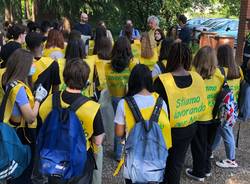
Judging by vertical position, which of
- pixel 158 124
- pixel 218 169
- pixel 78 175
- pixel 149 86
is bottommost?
pixel 218 169

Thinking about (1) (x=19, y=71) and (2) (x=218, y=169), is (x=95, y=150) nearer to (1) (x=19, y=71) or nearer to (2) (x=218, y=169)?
(1) (x=19, y=71)

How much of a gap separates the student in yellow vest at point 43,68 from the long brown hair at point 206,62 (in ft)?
5.23

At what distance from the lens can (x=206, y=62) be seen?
454cm

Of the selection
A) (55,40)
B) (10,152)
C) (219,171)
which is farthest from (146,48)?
(10,152)

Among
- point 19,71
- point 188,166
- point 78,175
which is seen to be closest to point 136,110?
point 78,175

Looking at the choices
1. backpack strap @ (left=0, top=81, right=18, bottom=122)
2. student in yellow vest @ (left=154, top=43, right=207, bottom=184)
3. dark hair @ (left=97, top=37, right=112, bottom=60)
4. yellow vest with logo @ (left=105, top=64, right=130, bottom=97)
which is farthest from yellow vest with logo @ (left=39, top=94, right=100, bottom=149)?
dark hair @ (left=97, top=37, right=112, bottom=60)

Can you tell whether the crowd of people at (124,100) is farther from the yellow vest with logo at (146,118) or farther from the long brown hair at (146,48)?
the long brown hair at (146,48)

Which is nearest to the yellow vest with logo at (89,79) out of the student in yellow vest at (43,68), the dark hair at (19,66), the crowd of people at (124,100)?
the crowd of people at (124,100)

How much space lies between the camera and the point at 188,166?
548cm

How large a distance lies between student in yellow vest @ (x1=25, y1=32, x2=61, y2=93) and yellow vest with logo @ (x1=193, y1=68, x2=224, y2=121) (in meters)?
1.74

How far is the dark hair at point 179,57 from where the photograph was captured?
12.7 ft

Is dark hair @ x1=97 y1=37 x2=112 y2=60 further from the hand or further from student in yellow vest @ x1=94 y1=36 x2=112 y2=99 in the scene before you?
the hand

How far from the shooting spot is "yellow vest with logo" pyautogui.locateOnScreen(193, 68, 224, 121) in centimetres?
471

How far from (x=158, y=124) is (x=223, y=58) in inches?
84.4
